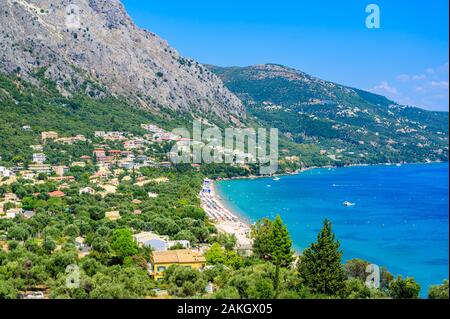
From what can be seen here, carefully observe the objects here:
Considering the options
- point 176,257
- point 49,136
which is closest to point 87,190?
point 49,136

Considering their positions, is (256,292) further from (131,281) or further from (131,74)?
(131,74)

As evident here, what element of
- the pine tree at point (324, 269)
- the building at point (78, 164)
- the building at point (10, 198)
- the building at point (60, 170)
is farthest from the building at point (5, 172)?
the pine tree at point (324, 269)

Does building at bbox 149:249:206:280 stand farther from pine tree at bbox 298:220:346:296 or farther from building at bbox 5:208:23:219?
building at bbox 5:208:23:219

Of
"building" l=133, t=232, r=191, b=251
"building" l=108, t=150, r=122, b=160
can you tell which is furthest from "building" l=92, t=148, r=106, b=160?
"building" l=133, t=232, r=191, b=251

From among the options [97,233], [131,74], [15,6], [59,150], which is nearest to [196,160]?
[59,150]

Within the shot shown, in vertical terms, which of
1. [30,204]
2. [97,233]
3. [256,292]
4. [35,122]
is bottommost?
[256,292]

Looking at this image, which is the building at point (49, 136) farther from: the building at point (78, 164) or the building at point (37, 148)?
the building at point (78, 164)
